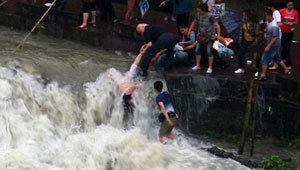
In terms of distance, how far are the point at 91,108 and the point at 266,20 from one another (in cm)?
392

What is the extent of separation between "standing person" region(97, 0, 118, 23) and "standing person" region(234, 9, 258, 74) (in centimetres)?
475

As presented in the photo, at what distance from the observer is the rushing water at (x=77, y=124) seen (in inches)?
367

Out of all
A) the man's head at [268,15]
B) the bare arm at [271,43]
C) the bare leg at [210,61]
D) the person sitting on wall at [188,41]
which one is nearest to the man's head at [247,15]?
the man's head at [268,15]

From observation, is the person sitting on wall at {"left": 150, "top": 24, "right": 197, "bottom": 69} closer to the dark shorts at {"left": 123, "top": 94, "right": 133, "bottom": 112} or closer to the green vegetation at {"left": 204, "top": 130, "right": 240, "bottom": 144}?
the dark shorts at {"left": 123, "top": 94, "right": 133, "bottom": 112}

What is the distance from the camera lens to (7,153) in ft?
29.6

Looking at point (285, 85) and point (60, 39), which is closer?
point (285, 85)

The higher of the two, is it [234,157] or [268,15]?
[268,15]

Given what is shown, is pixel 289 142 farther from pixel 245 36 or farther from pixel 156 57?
pixel 156 57

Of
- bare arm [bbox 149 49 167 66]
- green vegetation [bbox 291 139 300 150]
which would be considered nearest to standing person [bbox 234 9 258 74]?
bare arm [bbox 149 49 167 66]

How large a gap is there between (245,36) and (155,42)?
74.5 inches

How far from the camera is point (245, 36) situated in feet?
36.0

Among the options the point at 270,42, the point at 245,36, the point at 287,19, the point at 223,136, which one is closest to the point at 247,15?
the point at 245,36

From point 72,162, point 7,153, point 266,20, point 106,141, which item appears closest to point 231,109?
point 266,20

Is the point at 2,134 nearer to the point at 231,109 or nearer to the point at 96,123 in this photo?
the point at 96,123
